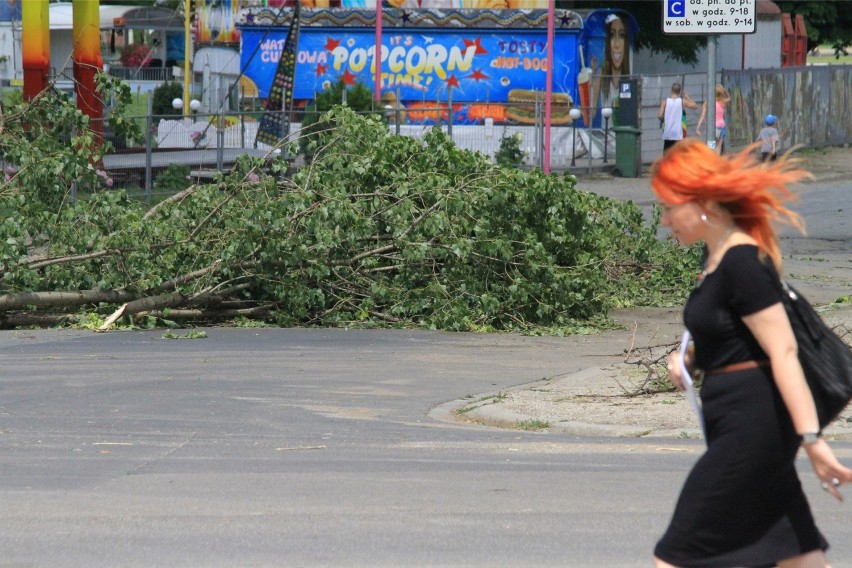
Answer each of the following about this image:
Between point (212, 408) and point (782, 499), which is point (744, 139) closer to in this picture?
point (212, 408)

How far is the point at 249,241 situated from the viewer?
39.8 feet

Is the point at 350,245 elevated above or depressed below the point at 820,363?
below

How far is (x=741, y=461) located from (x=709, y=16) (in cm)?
910

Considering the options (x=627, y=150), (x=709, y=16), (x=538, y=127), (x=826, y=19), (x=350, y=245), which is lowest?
(x=350, y=245)

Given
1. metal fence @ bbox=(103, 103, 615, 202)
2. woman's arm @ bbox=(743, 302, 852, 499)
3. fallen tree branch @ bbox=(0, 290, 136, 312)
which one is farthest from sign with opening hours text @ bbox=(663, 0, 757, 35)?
woman's arm @ bbox=(743, 302, 852, 499)

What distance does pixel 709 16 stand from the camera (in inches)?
483

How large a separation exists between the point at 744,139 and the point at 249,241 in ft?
86.3

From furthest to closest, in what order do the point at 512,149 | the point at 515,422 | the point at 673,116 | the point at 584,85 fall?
the point at 584,85 < the point at 512,149 < the point at 673,116 < the point at 515,422

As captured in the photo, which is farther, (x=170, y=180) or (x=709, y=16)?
(x=170, y=180)

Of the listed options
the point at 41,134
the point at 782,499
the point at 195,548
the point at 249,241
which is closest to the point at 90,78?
the point at 41,134

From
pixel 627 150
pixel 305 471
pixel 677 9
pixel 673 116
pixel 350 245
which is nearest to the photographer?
pixel 305 471

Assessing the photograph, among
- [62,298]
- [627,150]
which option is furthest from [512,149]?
[62,298]

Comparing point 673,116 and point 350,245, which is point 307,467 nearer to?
point 350,245

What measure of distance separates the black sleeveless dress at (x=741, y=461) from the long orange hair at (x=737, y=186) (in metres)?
0.12
